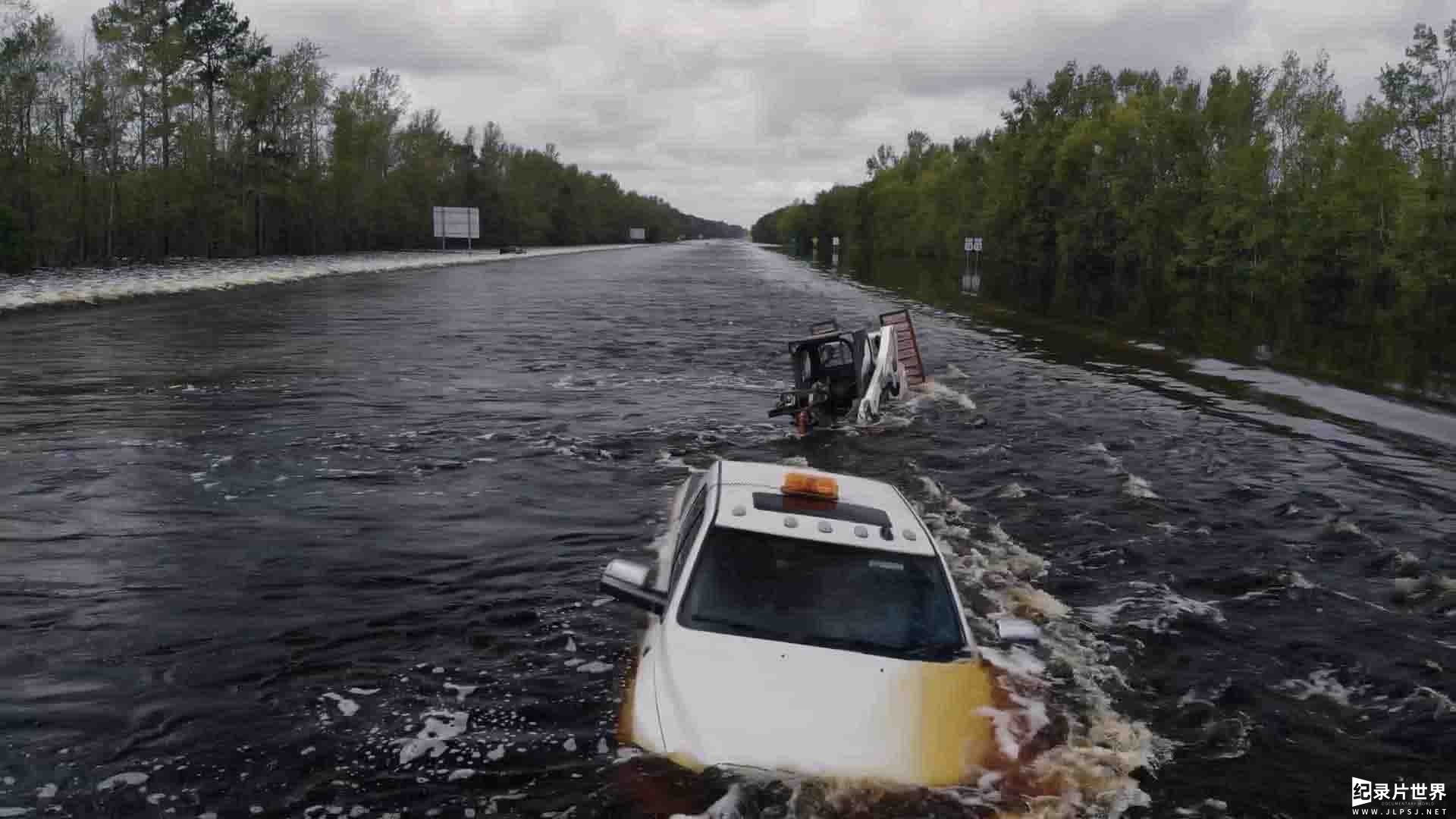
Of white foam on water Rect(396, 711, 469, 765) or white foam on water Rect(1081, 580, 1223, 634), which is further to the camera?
white foam on water Rect(1081, 580, 1223, 634)

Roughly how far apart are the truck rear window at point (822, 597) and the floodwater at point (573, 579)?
898mm

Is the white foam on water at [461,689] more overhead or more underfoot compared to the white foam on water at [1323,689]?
more overhead

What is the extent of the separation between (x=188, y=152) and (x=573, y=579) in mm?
86447

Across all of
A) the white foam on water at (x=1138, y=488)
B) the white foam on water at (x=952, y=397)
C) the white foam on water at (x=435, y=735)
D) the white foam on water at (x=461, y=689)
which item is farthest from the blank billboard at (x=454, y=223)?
the white foam on water at (x=435, y=735)

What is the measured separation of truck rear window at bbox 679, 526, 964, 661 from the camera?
6.21 m

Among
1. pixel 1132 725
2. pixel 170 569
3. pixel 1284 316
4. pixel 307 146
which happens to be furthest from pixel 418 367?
pixel 307 146

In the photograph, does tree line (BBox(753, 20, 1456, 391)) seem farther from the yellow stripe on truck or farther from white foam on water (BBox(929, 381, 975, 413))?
the yellow stripe on truck

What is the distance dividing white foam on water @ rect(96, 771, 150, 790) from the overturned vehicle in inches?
479

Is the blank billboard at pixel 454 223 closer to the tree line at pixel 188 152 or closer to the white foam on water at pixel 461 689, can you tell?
the tree line at pixel 188 152

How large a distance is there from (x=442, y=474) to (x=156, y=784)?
8.34 metres

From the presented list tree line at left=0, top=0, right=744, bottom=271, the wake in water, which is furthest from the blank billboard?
the wake in water

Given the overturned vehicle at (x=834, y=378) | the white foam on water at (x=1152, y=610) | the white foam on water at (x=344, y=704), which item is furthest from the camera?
the overturned vehicle at (x=834, y=378)

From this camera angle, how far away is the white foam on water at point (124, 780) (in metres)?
6.29

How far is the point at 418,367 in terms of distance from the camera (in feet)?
84.1
